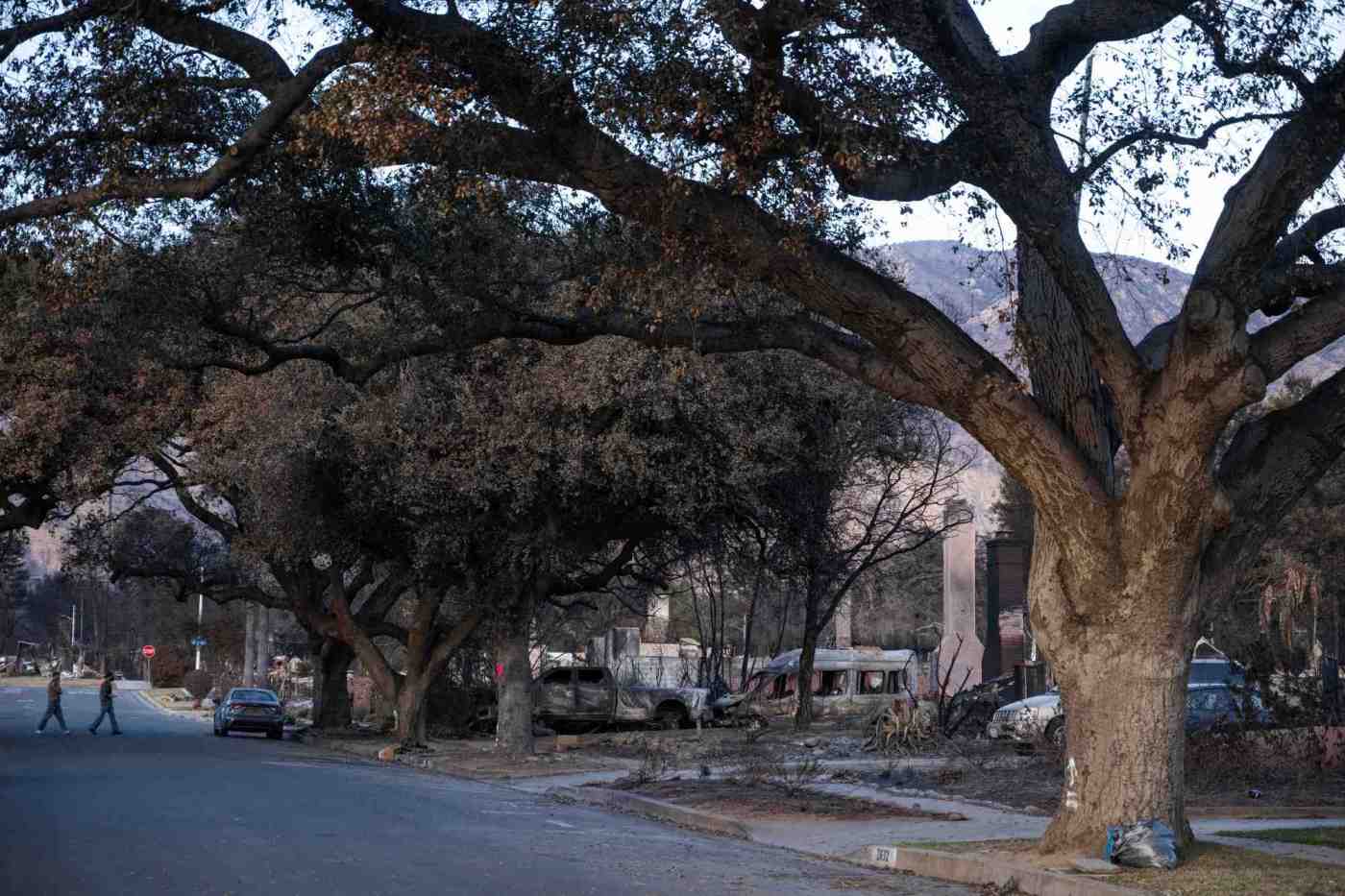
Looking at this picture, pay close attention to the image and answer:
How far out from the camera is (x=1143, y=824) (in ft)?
37.8

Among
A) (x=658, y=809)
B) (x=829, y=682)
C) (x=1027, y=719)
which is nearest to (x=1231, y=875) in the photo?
(x=658, y=809)

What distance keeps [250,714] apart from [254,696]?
0.83 metres

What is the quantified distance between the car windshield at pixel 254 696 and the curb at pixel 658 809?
20.1 m

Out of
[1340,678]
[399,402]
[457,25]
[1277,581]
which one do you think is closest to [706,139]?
[457,25]

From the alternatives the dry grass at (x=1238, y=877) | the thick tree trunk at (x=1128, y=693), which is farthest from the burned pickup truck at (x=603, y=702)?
the dry grass at (x=1238, y=877)

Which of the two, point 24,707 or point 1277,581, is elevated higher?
point 1277,581

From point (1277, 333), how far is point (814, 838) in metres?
6.69

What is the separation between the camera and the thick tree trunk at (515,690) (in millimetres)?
30078

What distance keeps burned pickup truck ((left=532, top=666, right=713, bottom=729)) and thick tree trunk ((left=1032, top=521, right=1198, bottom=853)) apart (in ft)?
90.6

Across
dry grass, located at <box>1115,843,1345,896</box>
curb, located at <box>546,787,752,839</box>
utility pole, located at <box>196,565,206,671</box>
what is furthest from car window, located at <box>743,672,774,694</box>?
dry grass, located at <box>1115,843,1345,896</box>

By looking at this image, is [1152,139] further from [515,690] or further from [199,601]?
[199,601]

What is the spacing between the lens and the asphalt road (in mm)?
10727

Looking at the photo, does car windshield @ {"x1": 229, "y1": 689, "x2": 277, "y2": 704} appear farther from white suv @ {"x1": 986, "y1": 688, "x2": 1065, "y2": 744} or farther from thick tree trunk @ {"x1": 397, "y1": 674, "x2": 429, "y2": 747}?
white suv @ {"x1": 986, "y1": 688, "x2": 1065, "y2": 744}

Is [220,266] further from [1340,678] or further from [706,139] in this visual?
[1340,678]
